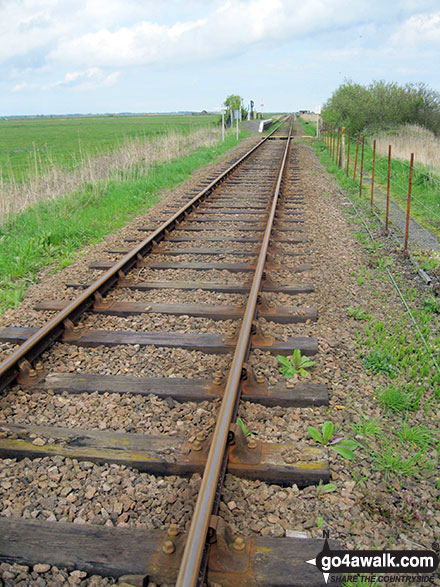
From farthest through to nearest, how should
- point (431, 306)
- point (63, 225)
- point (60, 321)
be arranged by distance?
point (63, 225), point (431, 306), point (60, 321)

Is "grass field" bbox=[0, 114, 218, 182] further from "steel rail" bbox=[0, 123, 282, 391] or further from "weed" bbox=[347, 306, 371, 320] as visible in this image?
"weed" bbox=[347, 306, 371, 320]

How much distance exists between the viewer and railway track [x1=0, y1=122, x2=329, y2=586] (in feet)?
7.30

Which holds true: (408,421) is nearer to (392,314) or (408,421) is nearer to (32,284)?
(392,314)

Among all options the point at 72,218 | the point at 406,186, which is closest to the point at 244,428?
the point at 72,218

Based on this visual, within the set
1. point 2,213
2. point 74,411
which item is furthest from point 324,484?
point 2,213

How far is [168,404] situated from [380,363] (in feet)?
5.65

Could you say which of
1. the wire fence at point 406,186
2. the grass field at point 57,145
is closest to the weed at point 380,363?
the wire fence at point 406,186

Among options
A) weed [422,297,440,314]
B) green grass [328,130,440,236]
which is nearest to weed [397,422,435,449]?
weed [422,297,440,314]

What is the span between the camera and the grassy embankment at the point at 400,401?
2672 millimetres

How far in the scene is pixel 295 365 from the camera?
380 cm

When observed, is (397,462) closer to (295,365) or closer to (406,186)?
(295,365)

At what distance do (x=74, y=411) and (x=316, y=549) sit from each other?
5.98 ft

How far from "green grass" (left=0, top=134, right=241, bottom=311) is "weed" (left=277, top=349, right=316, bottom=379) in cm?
321

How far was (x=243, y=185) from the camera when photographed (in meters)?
12.8
